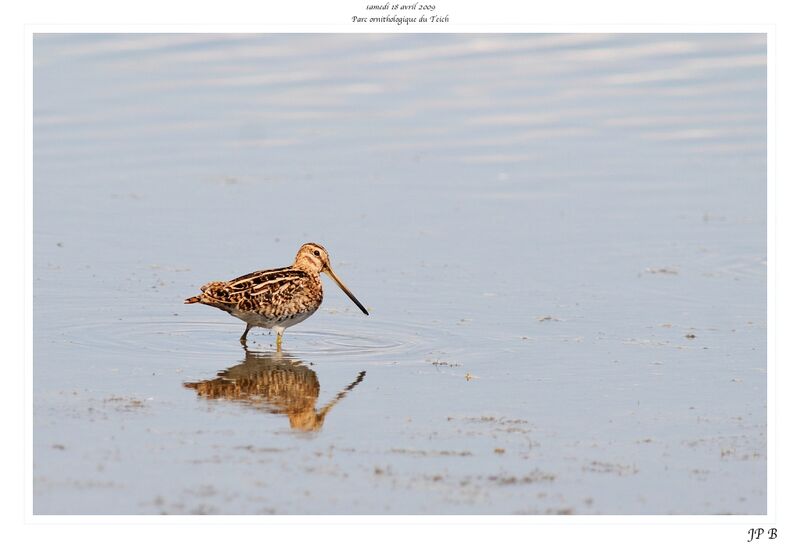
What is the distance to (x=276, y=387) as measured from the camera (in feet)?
35.3

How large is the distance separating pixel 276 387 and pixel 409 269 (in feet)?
14.4

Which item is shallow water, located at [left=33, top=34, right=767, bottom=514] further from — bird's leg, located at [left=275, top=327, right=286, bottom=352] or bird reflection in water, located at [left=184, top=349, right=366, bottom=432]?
bird's leg, located at [left=275, top=327, right=286, bottom=352]

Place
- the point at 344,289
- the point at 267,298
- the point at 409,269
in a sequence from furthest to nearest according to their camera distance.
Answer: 1. the point at 409,269
2. the point at 344,289
3. the point at 267,298

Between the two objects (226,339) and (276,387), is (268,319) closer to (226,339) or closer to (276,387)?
(226,339)

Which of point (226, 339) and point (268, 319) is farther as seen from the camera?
point (226, 339)

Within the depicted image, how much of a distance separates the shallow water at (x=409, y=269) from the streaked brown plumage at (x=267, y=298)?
270mm

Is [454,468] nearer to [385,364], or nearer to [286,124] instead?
[385,364]

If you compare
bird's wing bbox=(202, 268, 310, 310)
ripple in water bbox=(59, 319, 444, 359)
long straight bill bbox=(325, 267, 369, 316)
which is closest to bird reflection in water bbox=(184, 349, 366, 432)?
ripple in water bbox=(59, 319, 444, 359)

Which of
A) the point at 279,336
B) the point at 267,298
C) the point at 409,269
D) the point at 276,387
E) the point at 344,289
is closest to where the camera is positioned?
the point at 276,387

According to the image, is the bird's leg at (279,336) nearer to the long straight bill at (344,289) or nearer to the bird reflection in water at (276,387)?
the bird reflection in water at (276,387)

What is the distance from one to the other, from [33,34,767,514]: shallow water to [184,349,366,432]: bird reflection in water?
0.04 m

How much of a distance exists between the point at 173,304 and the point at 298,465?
530cm

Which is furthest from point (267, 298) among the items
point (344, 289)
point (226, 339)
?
point (344, 289)

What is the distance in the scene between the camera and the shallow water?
8.62 meters
